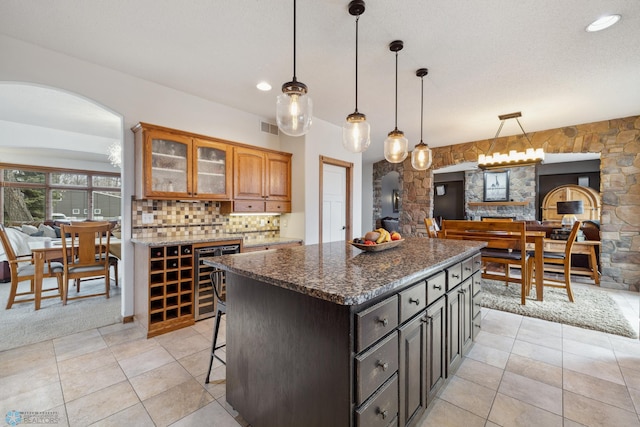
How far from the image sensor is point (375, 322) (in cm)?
115

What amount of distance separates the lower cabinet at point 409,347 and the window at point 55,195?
372 inches

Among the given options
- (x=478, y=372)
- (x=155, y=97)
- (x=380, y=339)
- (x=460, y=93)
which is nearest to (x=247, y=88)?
(x=155, y=97)

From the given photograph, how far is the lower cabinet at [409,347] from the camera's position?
1.11 meters

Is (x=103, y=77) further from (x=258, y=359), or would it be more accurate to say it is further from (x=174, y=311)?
(x=258, y=359)

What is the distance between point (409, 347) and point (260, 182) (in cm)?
304

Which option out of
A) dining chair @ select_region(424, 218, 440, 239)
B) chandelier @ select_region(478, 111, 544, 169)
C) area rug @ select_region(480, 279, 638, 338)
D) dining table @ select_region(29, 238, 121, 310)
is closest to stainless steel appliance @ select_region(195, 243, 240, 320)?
dining table @ select_region(29, 238, 121, 310)

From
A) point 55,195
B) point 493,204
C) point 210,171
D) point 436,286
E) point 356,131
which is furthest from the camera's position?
point 493,204

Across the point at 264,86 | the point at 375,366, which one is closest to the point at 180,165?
the point at 264,86

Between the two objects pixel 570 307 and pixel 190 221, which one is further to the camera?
pixel 190 221

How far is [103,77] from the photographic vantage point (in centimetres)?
284

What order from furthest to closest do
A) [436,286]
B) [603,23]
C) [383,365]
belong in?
[603,23] → [436,286] → [383,365]

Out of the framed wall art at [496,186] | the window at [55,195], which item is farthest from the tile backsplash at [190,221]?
the framed wall art at [496,186]

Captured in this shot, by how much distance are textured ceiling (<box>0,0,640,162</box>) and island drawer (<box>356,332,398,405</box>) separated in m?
2.16

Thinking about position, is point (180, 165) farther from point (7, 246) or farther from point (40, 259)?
point (7, 246)
